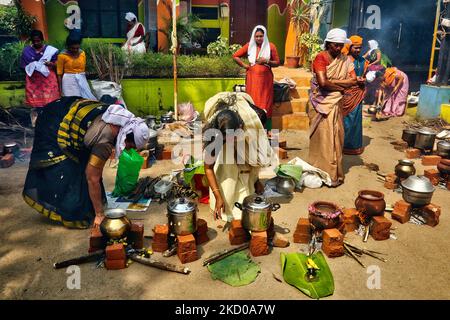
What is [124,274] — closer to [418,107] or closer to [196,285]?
[196,285]

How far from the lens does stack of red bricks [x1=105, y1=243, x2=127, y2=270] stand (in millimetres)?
3574

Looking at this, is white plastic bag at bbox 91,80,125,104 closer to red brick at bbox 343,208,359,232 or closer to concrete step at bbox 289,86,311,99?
concrete step at bbox 289,86,311,99

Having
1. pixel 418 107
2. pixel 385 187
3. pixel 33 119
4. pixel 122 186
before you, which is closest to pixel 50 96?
pixel 33 119

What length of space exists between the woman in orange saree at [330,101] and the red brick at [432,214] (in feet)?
4.72

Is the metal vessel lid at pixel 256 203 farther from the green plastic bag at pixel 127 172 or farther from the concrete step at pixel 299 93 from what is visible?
the concrete step at pixel 299 93

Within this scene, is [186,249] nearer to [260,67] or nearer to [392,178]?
[392,178]

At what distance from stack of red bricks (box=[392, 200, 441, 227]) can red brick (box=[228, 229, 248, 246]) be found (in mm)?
1961

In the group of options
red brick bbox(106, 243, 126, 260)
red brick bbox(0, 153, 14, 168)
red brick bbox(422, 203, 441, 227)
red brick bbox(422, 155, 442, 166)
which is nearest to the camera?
red brick bbox(106, 243, 126, 260)

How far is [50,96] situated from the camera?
7691mm

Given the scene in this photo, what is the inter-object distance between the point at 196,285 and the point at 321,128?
3374 millimetres

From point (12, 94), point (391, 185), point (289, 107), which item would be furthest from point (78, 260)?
point (289, 107)

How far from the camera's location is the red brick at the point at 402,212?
462cm

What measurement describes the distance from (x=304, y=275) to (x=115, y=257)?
1738mm

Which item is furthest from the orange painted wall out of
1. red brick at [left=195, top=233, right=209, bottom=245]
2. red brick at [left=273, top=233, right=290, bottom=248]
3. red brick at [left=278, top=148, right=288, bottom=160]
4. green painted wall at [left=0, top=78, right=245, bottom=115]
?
red brick at [left=273, top=233, right=290, bottom=248]
